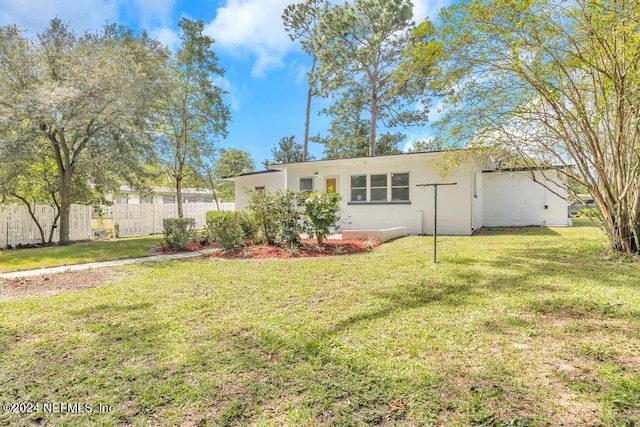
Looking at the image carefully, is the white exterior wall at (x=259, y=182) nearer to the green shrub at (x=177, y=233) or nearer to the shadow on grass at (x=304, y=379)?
the green shrub at (x=177, y=233)

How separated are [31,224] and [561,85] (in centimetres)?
1523

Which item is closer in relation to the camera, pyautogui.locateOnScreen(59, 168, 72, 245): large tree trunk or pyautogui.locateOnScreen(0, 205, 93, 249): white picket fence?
pyautogui.locateOnScreen(0, 205, 93, 249): white picket fence

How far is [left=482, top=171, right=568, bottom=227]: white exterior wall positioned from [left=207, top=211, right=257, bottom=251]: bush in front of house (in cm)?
1155

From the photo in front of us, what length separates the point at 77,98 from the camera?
9.62 meters

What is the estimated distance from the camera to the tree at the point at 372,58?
1734 centimetres

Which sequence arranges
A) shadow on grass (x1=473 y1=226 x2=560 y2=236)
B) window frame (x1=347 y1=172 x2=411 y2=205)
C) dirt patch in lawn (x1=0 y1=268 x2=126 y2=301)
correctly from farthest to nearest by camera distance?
window frame (x1=347 y1=172 x2=411 y2=205)
shadow on grass (x1=473 y1=226 x2=560 y2=236)
dirt patch in lawn (x1=0 y1=268 x2=126 y2=301)

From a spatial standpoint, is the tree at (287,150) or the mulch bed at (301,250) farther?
the tree at (287,150)

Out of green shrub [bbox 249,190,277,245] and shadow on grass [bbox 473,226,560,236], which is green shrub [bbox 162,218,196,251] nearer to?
green shrub [bbox 249,190,277,245]

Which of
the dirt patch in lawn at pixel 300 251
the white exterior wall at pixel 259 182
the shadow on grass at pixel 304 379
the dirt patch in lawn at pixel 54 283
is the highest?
the white exterior wall at pixel 259 182

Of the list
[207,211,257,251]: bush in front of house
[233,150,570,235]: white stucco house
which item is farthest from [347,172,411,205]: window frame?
[207,211,257,251]: bush in front of house

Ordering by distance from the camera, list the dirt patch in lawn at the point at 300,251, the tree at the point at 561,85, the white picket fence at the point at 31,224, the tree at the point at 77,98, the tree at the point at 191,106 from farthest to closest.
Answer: the tree at the point at 191,106
the white picket fence at the point at 31,224
the tree at the point at 77,98
the dirt patch in lawn at the point at 300,251
the tree at the point at 561,85

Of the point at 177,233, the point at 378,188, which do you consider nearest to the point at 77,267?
the point at 177,233

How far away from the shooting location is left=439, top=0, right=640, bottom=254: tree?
5449 millimetres

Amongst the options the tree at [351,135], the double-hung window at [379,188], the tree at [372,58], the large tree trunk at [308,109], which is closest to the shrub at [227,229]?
the double-hung window at [379,188]
